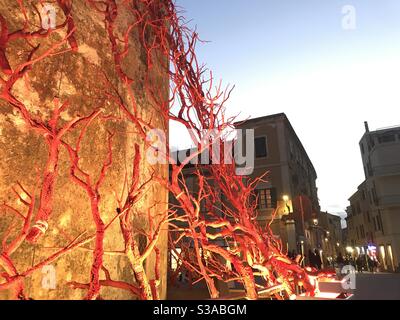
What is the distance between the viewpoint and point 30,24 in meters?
3.15

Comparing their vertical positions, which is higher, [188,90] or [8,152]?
[188,90]

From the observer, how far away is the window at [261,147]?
1003 inches

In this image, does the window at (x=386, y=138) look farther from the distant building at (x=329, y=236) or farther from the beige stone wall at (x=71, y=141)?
the beige stone wall at (x=71, y=141)

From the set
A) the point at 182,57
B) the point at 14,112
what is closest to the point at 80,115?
the point at 14,112

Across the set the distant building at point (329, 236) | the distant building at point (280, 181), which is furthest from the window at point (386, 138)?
the distant building at point (280, 181)

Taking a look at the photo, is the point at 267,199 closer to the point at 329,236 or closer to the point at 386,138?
the point at 386,138

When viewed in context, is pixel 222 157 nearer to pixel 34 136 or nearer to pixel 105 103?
pixel 105 103

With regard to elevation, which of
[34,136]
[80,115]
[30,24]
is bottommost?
[34,136]

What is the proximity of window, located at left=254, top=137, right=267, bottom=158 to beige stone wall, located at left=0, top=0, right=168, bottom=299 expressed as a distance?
22147 millimetres

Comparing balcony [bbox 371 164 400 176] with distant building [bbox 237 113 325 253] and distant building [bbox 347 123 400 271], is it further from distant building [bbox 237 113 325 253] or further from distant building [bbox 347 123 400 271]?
distant building [bbox 237 113 325 253]

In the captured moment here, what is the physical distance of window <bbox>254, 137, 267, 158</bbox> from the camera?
25.5 metres

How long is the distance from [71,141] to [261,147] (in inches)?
929

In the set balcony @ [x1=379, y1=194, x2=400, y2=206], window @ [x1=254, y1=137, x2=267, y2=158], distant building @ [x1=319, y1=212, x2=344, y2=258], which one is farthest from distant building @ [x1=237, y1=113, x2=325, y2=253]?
distant building @ [x1=319, y1=212, x2=344, y2=258]
